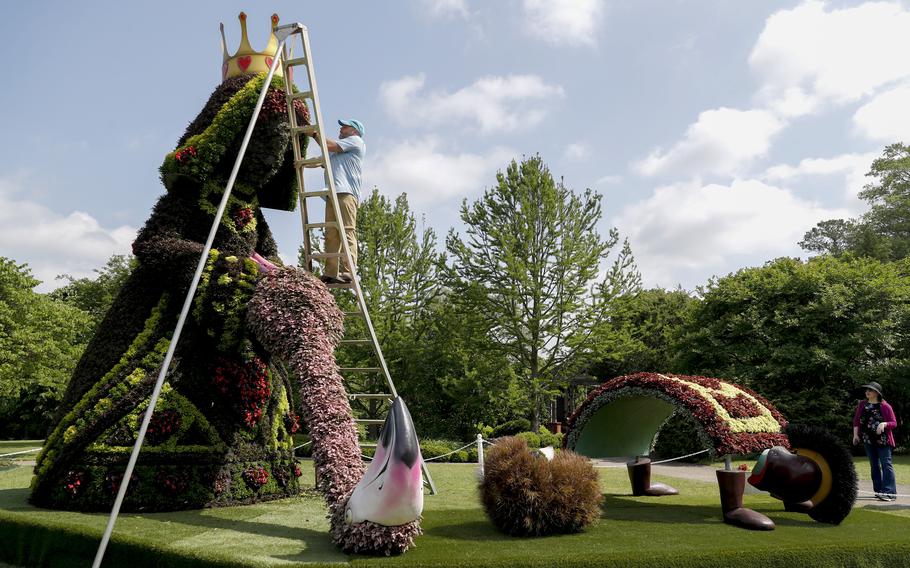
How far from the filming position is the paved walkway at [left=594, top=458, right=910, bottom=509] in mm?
10617

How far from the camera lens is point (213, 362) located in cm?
840

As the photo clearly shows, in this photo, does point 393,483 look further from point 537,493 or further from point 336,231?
point 336,231

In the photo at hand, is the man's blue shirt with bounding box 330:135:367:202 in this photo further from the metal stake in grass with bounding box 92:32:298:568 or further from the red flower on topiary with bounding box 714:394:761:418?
the red flower on topiary with bounding box 714:394:761:418

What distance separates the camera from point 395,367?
23.9m

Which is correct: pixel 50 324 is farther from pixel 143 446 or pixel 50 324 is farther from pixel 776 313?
pixel 776 313

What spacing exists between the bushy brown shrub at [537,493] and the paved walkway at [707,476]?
540cm

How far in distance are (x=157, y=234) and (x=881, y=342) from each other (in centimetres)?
2130

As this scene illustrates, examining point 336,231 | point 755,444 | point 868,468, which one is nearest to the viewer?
point 755,444

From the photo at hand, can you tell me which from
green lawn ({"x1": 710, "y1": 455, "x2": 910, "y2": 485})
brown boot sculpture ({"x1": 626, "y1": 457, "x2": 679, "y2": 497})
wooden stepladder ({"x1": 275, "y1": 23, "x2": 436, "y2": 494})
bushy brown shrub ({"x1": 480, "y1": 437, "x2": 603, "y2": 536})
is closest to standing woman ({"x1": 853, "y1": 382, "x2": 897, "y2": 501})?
green lawn ({"x1": 710, "y1": 455, "x2": 910, "y2": 485})

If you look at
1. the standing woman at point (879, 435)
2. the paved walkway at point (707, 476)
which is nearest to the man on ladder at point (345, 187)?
the paved walkway at point (707, 476)

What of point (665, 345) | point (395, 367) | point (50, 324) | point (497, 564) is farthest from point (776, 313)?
point (50, 324)

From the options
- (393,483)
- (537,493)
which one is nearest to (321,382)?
(393,483)

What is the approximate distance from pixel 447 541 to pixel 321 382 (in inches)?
83.5

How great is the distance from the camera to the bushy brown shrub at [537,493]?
7309 mm
